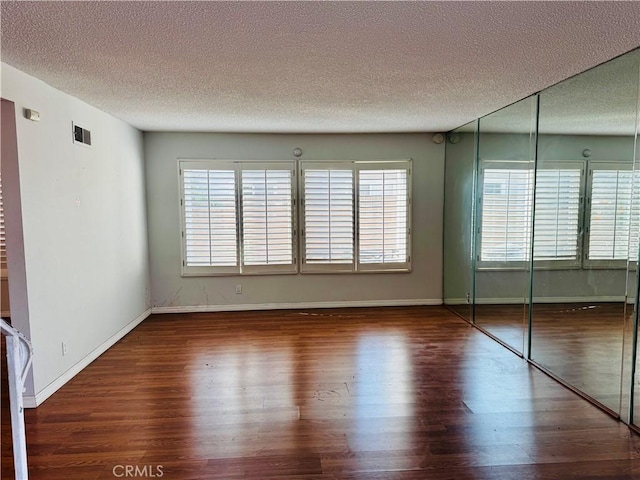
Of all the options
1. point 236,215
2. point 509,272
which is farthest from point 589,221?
point 236,215

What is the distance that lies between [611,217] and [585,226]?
0.26 metres

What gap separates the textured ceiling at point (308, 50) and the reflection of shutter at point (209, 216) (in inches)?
55.4

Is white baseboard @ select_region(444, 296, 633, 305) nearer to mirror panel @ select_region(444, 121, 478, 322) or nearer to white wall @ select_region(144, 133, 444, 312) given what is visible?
mirror panel @ select_region(444, 121, 478, 322)

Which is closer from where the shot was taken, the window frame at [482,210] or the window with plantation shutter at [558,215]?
the window with plantation shutter at [558,215]

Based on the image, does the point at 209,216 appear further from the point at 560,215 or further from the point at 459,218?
the point at 560,215

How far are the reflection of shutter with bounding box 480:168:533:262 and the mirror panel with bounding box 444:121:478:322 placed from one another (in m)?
0.31

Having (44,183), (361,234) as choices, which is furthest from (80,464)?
(361,234)

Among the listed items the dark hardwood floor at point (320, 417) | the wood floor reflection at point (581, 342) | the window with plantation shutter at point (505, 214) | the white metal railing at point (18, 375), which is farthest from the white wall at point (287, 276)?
the white metal railing at point (18, 375)

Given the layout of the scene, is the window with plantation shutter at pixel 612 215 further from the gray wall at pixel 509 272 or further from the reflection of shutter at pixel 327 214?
the reflection of shutter at pixel 327 214

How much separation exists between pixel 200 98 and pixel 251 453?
9.32ft

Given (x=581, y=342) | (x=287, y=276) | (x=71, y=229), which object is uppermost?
(x=71, y=229)

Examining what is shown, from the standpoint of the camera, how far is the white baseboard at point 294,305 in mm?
5160

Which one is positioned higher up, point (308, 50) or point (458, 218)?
point (308, 50)

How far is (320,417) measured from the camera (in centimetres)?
256
